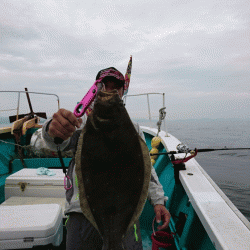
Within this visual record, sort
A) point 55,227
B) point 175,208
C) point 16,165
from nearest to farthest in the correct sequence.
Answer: point 55,227 < point 175,208 < point 16,165

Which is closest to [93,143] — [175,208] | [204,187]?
[204,187]

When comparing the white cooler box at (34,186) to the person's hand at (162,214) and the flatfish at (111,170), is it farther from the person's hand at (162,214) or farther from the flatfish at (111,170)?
the flatfish at (111,170)

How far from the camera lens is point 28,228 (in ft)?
5.39

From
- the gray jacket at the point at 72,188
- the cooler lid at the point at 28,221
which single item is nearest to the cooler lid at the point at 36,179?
the cooler lid at the point at 28,221

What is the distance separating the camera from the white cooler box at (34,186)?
2.81 meters

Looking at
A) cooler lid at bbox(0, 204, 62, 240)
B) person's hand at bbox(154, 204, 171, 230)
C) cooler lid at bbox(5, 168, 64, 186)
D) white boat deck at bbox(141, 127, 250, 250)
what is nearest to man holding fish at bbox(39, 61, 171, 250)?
person's hand at bbox(154, 204, 171, 230)

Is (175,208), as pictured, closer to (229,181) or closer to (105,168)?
(105,168)

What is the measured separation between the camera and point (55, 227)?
69.7 inches

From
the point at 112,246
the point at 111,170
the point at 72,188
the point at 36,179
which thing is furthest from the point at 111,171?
the point at 36,179

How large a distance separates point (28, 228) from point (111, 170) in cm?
122

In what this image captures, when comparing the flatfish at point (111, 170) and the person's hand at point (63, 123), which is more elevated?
the person's hand at point (63, 123)

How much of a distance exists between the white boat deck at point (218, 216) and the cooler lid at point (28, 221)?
1.46 meters

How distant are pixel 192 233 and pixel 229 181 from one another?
681 centimetres

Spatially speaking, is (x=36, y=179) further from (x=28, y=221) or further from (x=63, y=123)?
(x=63, y=123)
